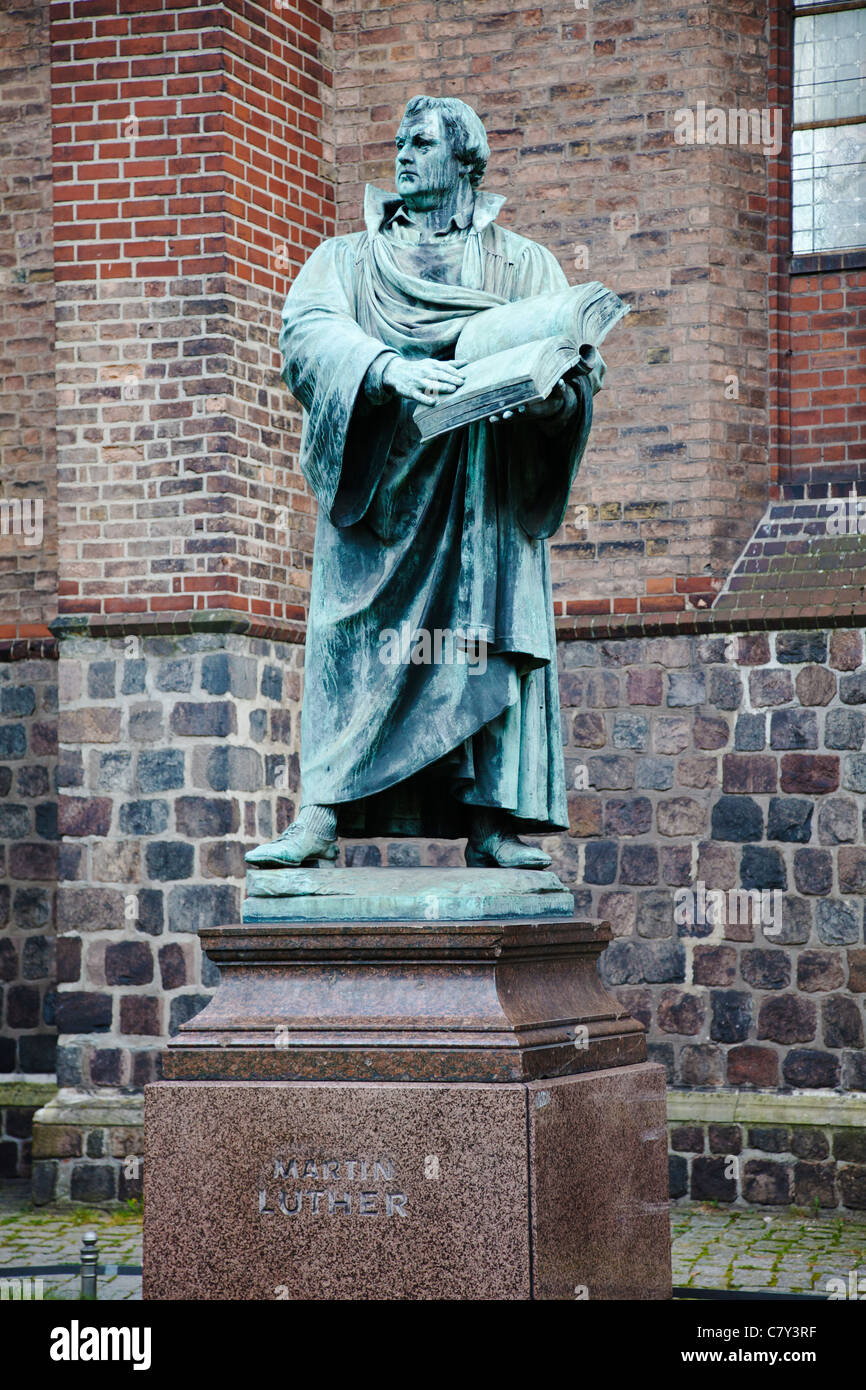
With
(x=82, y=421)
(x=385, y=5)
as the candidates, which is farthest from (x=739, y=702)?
(x=385, y=5)

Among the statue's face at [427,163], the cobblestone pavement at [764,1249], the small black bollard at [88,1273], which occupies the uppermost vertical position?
the statue's face at [427,163]

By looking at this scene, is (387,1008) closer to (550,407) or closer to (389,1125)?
(389,1125)

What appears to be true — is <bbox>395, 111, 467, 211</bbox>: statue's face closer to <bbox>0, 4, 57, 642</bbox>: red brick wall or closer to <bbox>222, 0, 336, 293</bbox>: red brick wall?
<bbox>222, 0, 336, 293</bbox>: red brick wall

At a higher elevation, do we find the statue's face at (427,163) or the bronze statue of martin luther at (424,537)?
the statue's face at (427,163)

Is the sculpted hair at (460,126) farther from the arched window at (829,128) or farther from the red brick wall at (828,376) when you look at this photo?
the arched window at (829,128)

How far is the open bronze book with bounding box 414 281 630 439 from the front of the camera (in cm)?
442

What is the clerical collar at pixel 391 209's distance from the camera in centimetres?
499

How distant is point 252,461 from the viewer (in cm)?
912

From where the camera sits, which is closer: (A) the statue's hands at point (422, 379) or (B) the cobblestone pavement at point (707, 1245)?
(A) the statue's hands at point (422, 379)

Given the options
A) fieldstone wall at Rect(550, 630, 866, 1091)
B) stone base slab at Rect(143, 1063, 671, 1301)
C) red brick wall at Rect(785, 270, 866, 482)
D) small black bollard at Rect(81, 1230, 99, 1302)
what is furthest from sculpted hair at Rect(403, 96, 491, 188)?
red brick wall at Rect(785, 270, 866, 482)

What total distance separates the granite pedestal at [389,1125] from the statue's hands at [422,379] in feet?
3.97

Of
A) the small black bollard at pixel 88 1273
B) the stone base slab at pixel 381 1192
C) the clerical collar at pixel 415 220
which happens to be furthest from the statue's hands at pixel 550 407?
the small black bollard at pixel 88 1273

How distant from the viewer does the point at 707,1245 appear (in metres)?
7.92

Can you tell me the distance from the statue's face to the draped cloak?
15cm
